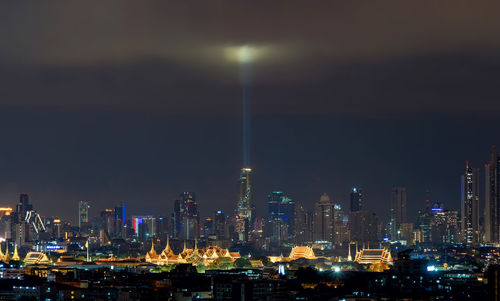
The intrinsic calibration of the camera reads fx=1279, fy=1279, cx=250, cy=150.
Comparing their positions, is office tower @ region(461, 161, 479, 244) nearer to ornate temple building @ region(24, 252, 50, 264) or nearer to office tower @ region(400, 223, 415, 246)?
office tower @ region(400, 223, 415, 246)

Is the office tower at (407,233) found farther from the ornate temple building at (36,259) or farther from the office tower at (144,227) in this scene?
the ornate temple building at (36,259)

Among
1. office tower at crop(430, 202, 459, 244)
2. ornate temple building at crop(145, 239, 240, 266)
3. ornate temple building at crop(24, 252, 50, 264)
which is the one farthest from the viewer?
office tower at crop(430, 202, 459, 244)

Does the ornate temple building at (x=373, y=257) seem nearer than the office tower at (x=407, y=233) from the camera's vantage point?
Yes

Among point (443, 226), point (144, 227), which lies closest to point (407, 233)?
point (443, 226)

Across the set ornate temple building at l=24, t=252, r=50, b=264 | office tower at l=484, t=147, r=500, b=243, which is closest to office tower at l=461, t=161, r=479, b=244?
office tower at l=484, t=147, r=500, b=243

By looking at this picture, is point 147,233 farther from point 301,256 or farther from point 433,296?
point 433,296

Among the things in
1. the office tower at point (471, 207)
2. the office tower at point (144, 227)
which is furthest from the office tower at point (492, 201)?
the office tower at point (144, 227)

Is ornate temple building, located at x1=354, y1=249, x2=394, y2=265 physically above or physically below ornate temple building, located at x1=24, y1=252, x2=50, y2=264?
below

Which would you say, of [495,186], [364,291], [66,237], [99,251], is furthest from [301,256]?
[364,291]
